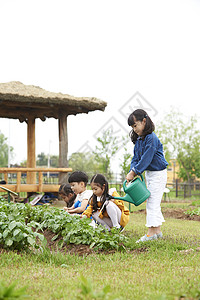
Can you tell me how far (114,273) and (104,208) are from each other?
171cm

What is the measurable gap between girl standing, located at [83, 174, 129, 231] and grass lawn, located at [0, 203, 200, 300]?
592mm

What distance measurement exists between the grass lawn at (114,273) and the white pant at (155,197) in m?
0.32

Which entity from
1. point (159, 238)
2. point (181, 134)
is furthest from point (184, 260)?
point (181, 134)

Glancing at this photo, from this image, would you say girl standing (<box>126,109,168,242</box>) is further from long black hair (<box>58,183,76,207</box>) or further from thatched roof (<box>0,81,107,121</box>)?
thatched roof (<box>0,81,107,121</box>)

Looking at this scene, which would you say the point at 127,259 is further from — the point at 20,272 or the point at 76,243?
the point at 20,272

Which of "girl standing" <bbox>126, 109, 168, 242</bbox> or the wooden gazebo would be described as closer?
"girl standing" <bbox>126, 109, 168, 242</bbox>

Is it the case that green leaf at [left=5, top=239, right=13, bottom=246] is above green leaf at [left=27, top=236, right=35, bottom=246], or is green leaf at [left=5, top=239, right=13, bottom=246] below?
below

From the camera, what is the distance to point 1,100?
10477 millimetres


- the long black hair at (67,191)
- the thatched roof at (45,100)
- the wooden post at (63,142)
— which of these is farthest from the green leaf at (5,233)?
the wooden post at (63,142)

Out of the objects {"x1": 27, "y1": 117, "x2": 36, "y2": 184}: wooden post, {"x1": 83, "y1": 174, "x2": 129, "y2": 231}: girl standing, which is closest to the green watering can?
{"x1": 83, "y1": 174, "x2": 129, "y2": 231}: girl standing

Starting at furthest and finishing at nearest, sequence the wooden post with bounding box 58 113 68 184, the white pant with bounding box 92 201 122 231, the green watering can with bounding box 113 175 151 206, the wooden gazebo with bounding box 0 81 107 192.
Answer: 1. the wooden post with bounding box 58 113 68 184
2. the wooden gazebo with bounding box 0 81 107 192
3. the white pant with bounding box 92 201 122 231
4. the green watering can with bounding box 113 175 151 206

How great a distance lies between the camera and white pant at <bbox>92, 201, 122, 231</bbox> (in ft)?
14.4

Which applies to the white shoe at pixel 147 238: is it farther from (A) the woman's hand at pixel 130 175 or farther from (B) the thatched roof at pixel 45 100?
(B) the thatched roof at pixel 45 100

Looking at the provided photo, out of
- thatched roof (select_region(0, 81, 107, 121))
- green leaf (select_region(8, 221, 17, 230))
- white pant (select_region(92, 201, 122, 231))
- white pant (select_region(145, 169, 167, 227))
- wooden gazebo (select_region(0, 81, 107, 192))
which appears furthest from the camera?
wooden gazebo (select_region(0, 81, 107, 192))
